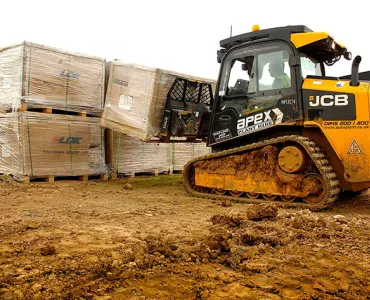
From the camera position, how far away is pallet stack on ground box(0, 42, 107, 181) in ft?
25.7

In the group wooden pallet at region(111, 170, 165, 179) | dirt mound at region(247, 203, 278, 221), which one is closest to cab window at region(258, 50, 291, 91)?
dirt mound at region(247, 203, 278, 221)

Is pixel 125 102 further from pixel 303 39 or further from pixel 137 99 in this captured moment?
pixel 303 39

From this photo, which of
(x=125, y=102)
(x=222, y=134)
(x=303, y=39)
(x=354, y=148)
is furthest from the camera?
(x=125, y=102)

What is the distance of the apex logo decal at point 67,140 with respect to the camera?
8.27 m

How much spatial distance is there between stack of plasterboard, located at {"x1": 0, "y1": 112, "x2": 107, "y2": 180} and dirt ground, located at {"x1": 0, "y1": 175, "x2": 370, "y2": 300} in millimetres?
2408

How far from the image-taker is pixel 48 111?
8164mm

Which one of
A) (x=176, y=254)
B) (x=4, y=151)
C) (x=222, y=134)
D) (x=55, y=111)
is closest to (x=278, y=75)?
(x=222, y=134)

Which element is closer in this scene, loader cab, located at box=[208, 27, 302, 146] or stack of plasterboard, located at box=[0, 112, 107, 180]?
loader cab, located at box=[208, 27, 302, 146]

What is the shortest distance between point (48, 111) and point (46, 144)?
701 millimetres

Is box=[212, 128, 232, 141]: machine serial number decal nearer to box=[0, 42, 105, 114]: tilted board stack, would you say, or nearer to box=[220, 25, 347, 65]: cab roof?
box=[220, 25, 347, 65]: cab roof

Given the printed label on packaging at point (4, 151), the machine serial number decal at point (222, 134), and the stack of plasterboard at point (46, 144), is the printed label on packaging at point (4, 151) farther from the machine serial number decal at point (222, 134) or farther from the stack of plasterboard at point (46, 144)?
the machine serial number decal at point (222, 134)

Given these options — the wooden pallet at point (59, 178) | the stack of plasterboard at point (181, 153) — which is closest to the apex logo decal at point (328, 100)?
the wooden pallet at point (59, 178)

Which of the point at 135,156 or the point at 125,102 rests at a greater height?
the point at 125,102

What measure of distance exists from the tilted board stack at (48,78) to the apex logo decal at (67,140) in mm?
631
